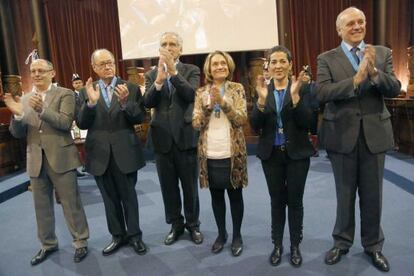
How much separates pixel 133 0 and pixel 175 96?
471cm

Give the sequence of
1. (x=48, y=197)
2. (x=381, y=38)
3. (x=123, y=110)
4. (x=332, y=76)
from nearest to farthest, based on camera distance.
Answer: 1. (x=332, y=76)
2. (x=123, y=110)
3. (x=48, y=197)
4. (x=381, y=38)

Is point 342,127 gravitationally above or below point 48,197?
above

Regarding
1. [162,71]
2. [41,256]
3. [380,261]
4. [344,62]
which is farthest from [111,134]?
[380,261]

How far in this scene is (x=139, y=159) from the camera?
2.47m

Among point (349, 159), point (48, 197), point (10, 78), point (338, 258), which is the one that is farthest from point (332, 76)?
point (10, 78)

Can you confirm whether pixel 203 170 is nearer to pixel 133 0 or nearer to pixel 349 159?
pixel 349 159

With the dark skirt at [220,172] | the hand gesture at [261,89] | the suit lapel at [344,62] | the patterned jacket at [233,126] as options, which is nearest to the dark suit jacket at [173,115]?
the patterned jacket at [233,126]

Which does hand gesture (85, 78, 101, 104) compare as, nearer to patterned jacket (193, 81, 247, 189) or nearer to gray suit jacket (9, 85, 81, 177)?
gray suit jacket (9, 85, 81, 177)

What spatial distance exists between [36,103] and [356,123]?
200cm

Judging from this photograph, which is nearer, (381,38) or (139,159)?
(139,159)

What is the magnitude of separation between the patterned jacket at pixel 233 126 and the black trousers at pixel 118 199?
2.02ft

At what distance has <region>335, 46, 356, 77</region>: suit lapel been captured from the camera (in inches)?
78.2

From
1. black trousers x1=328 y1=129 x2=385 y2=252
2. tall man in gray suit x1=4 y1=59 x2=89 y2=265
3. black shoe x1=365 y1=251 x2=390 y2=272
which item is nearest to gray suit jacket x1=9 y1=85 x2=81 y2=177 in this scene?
tall man in gray suit x1=4 y1=59 x2=89 y2=265

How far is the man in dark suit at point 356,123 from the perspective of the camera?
1.91 metres
